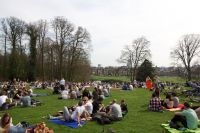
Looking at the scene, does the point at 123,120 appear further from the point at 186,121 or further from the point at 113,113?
the point at 186,121

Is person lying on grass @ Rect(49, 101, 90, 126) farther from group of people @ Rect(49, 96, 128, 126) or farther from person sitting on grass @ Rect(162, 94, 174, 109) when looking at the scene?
person sitting on grass @ Rect(162, 94, 174, 109)

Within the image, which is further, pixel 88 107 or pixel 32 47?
pixel 32 47

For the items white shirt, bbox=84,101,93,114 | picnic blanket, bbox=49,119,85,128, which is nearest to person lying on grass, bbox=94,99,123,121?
white shirt, bbox=84,101,93,114

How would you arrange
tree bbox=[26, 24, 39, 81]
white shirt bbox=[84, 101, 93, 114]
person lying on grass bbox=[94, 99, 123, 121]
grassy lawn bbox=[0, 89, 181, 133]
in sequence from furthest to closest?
tree bbox=[26, 24, 39, 81] < white shirt bbox=[84, 101, 93, 114] < person lying on grass bbox=[94, 99, 123, 121] < grassy lawn bbox=[0, 89, 181, 133]

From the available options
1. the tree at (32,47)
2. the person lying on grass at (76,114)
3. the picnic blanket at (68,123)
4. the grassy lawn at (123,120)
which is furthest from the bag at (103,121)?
the tree at (32,47)

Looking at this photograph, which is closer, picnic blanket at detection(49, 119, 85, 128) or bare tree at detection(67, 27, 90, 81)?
picnic blanket at detection(49, 119, 85, 128)

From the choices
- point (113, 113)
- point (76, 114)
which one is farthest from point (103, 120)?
point (76, 114)

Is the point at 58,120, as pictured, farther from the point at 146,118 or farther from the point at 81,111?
the point at 146,118

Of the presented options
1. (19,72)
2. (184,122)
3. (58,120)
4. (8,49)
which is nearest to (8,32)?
(8,49)

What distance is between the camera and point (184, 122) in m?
13.9

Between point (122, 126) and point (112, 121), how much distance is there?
0.98 m

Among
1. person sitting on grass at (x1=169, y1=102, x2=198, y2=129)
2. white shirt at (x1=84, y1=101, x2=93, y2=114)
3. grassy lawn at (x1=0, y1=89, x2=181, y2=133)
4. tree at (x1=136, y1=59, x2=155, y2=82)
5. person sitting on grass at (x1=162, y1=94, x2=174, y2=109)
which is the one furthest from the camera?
tree at (x1=136, y1=59, x2=155, y2=82)

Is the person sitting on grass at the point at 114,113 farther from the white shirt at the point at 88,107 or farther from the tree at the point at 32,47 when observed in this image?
the tree at the point at 32,47

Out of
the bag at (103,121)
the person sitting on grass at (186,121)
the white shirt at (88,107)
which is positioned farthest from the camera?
the white shirt at (88,107)
